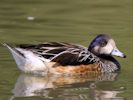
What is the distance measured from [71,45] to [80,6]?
5346 mm

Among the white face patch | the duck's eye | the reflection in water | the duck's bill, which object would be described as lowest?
the reflection in water

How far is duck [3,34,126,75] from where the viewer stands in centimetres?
1227

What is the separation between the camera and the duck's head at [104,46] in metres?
13.0

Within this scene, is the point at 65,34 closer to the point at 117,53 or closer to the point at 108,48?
the point at 108,48

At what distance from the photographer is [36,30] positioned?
15.6 m

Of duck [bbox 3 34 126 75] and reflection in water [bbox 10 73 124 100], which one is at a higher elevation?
duck [bbox 3 34 126 75]

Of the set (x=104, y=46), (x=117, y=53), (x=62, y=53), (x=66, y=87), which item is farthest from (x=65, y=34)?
(x=66, y=87)

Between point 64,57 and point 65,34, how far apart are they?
279 centimetres

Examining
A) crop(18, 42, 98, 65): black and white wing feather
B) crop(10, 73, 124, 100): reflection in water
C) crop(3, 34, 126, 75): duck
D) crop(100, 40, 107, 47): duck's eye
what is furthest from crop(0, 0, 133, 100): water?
crop(100, 40, 107, 47): duck's eye

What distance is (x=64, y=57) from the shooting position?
40.9ft

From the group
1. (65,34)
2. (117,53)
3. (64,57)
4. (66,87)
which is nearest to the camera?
(66,87)

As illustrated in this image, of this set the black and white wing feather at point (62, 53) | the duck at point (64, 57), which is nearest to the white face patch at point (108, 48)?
the duck at point (64, 57)

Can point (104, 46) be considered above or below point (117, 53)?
above

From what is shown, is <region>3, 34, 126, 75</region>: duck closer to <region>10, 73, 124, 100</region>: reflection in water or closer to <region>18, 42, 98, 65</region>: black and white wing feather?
<region>18, 42, 98, 65</region>: black and white wing feather
